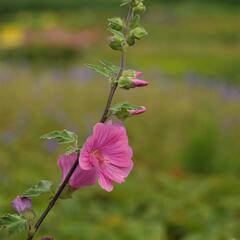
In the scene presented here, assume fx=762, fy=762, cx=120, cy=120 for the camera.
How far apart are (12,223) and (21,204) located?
8 cm

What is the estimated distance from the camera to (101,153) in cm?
162

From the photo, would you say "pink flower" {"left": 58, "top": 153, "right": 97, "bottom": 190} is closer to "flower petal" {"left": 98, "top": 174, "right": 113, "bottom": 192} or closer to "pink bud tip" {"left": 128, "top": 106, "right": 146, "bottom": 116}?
"flower petal" {"left": 98, "top": 174, "right": 113, "bottom": 192}

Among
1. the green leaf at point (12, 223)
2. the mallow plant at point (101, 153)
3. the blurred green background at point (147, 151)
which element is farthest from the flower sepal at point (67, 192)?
the blurred green background at point (147, 151)

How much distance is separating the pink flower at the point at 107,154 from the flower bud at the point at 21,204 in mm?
167

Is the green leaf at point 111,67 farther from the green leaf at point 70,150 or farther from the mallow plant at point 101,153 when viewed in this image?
the green leaf at point 70,150

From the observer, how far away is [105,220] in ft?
15.1

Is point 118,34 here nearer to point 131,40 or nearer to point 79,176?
point 131,40

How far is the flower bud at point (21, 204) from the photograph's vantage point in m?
1.63

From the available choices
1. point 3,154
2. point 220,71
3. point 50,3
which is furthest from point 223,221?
point 50,3

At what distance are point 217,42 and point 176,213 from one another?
74.9 feet

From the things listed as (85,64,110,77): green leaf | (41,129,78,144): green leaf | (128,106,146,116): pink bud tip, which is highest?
(85,64,110,77): green leaf

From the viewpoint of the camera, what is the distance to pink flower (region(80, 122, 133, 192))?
1.57 meters

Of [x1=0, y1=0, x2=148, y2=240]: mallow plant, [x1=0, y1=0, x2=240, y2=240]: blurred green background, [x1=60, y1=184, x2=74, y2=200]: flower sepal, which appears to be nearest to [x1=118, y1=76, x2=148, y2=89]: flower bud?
[x1=0, y1=0, x2=148, y2=240]: mallow plant

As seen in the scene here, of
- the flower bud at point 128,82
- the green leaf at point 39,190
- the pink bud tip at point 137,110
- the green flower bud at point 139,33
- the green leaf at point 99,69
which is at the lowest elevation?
the green leaf at point 39,190
